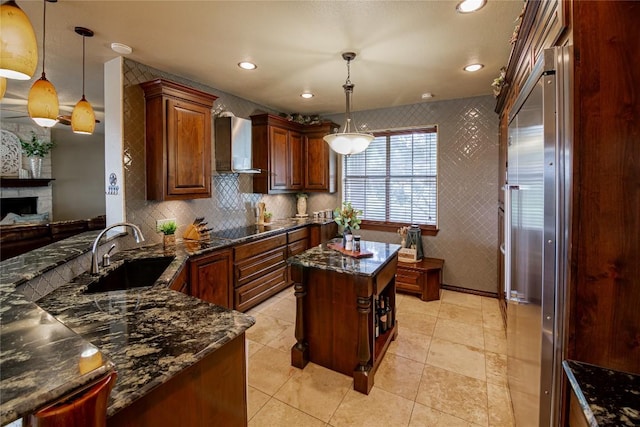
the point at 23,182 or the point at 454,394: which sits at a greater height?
the point at 23,182

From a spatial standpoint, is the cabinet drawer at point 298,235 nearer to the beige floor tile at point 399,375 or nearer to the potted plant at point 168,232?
the potted plant at point 168,232

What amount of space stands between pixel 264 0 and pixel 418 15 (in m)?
1.09

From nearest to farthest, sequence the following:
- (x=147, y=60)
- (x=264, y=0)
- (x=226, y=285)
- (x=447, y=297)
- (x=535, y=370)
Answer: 1. (x=535, y=370)
2. (x=264, y=0)
3. (x=147, y=60)
4. (x=226, y=285)
5. (x=447, y=297)

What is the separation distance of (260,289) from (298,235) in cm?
104

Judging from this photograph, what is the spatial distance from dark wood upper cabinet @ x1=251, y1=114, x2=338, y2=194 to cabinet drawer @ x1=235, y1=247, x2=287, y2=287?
3.23 ft

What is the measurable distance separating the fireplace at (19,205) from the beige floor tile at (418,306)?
8169 millimetres

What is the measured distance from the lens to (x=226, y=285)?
3.15 metres

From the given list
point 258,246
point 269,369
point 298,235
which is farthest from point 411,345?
point 298,235

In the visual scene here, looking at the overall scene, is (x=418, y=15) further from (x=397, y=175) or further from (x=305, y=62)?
(x=397, y=175)

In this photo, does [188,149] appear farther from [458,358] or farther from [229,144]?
[458,358]

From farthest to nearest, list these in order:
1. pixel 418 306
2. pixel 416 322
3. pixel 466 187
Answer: pixel 466 187
pixel 418 306
pixel 416 322

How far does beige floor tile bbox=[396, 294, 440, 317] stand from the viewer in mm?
3557

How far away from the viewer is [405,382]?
7.46 feet

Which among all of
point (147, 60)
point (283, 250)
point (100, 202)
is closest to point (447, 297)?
point (283, 250)
